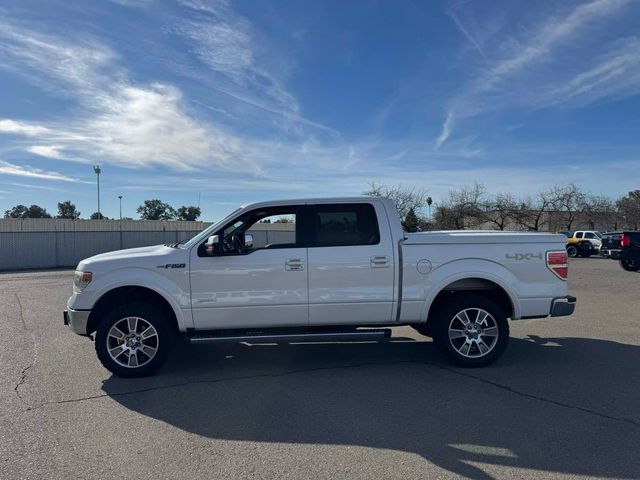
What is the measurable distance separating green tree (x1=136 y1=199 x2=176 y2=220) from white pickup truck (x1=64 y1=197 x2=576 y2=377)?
92.3 metres

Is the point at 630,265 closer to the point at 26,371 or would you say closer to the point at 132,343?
the point at 132,343

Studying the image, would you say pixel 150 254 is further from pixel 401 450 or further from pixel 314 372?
pixel 401 450

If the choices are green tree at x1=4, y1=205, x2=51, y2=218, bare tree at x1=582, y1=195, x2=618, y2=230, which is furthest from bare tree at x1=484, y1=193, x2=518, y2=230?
green tree at x1=4, y1=205, x2=51, y2=218

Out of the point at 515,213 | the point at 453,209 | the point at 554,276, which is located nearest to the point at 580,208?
the point at 515,213

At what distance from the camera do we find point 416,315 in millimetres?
6141

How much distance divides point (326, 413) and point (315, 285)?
66.9 inches

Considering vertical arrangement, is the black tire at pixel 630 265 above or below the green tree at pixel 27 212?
below

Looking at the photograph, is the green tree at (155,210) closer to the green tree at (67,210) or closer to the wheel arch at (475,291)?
the green tree at (67,210)

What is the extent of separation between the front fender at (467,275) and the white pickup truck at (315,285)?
13mm

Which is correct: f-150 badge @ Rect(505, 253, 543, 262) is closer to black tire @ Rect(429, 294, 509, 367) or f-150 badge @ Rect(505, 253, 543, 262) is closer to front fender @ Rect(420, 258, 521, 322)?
front fender @ Rect(420, 258, 521, 322)

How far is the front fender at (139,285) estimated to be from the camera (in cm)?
586

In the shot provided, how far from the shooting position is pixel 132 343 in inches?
231

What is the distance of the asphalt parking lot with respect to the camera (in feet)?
12.2

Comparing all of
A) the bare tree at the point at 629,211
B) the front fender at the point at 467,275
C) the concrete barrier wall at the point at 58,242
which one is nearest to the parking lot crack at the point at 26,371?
the front fender at the point at 467,275
